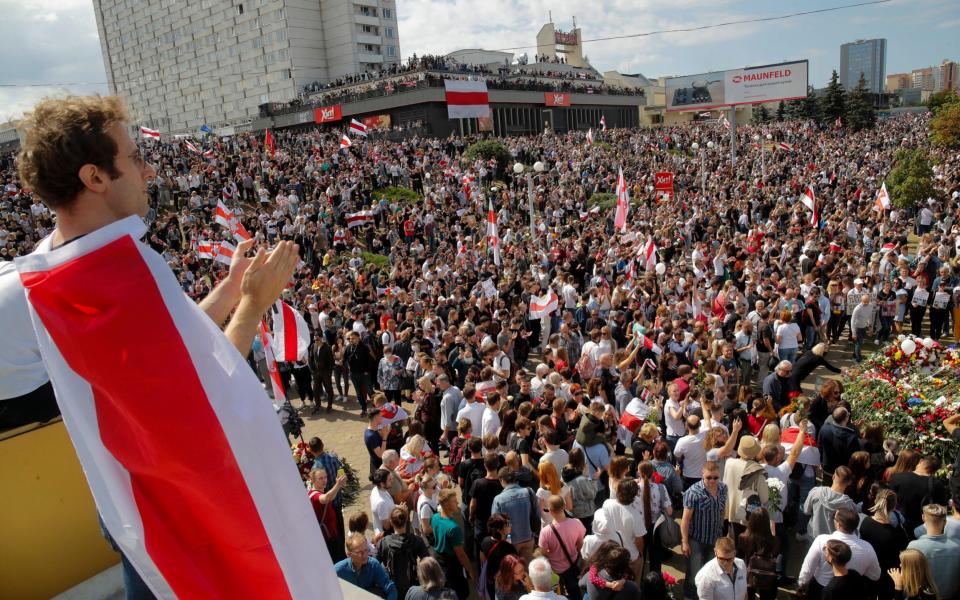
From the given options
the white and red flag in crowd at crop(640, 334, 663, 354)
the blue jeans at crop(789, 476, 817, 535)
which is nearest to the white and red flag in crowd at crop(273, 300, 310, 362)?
the white and red flag in crowd at crop(640, 334, 663, 354)

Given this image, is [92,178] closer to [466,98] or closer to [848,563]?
[848,563]

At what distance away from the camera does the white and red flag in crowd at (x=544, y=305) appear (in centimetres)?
1282

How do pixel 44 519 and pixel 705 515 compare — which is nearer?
pixel 44 519

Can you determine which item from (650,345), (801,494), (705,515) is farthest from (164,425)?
(650,345)

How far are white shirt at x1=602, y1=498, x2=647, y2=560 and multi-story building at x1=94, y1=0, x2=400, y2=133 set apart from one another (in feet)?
209

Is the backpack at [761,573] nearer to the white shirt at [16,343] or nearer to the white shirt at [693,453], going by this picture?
the white shirt at [693,453]

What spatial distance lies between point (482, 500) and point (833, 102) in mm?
73029

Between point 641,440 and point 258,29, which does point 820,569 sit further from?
point 258,29

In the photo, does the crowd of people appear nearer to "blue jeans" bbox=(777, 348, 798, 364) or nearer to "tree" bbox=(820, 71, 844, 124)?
"blue jeans" bbox=(777, 348, 798, 364)

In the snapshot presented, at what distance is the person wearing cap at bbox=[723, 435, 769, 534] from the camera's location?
6.04m

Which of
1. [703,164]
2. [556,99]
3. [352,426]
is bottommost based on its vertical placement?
[352,426]

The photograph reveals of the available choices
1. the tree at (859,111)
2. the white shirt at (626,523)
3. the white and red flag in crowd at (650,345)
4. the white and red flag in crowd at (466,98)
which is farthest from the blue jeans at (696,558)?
the tree at (859,111)

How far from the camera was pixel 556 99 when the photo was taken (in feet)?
191

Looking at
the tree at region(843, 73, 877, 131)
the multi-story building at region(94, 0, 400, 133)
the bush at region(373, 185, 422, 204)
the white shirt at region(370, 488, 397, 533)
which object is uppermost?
the multi-story building at region(94, 0, 400, 133)
